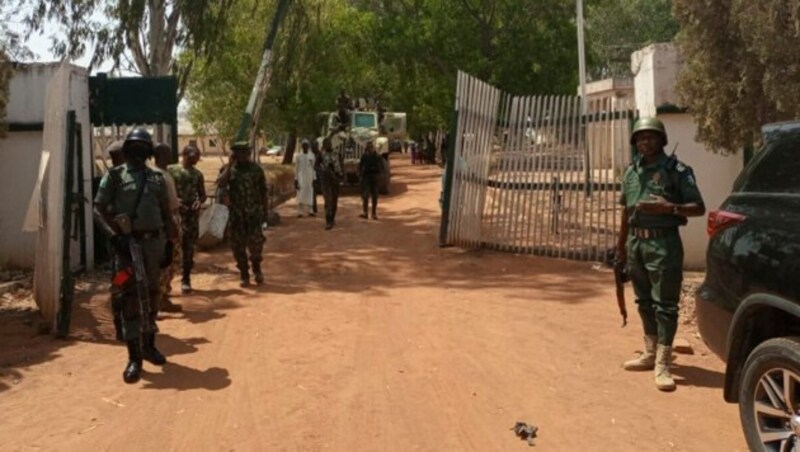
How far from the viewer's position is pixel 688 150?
996cm

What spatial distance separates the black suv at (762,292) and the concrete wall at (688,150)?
572 centimetres

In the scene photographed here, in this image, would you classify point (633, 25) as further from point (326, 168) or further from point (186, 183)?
point (186, 183)

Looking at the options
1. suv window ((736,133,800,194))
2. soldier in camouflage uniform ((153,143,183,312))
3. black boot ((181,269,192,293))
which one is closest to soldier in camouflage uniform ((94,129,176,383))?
soldier in camouflage uniform ((153,143,183,312))

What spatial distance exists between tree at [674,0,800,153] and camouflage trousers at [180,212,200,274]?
540 cm

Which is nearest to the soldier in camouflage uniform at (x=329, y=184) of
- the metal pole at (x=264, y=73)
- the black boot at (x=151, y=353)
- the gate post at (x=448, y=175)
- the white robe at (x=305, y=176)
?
the white robe at (x=305, y=176)

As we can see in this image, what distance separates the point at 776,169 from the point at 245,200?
6364mm

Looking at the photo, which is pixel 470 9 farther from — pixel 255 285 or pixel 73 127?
pixel 73 127

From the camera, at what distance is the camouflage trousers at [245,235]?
9.36m

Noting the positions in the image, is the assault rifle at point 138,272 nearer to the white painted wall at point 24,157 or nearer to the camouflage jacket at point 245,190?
the camouflage jacket at point 245,190

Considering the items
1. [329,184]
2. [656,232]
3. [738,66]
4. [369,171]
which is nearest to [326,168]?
[329,184]

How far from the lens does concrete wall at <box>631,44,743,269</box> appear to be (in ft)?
32.3

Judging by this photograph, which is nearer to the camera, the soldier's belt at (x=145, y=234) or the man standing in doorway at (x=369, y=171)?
the soldier's belt at (x=145, y=234)

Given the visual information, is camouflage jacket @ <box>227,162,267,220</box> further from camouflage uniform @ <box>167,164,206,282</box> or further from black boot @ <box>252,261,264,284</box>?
black boot @ <box>252,261,264,284</box>

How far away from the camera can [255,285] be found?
9.71m
